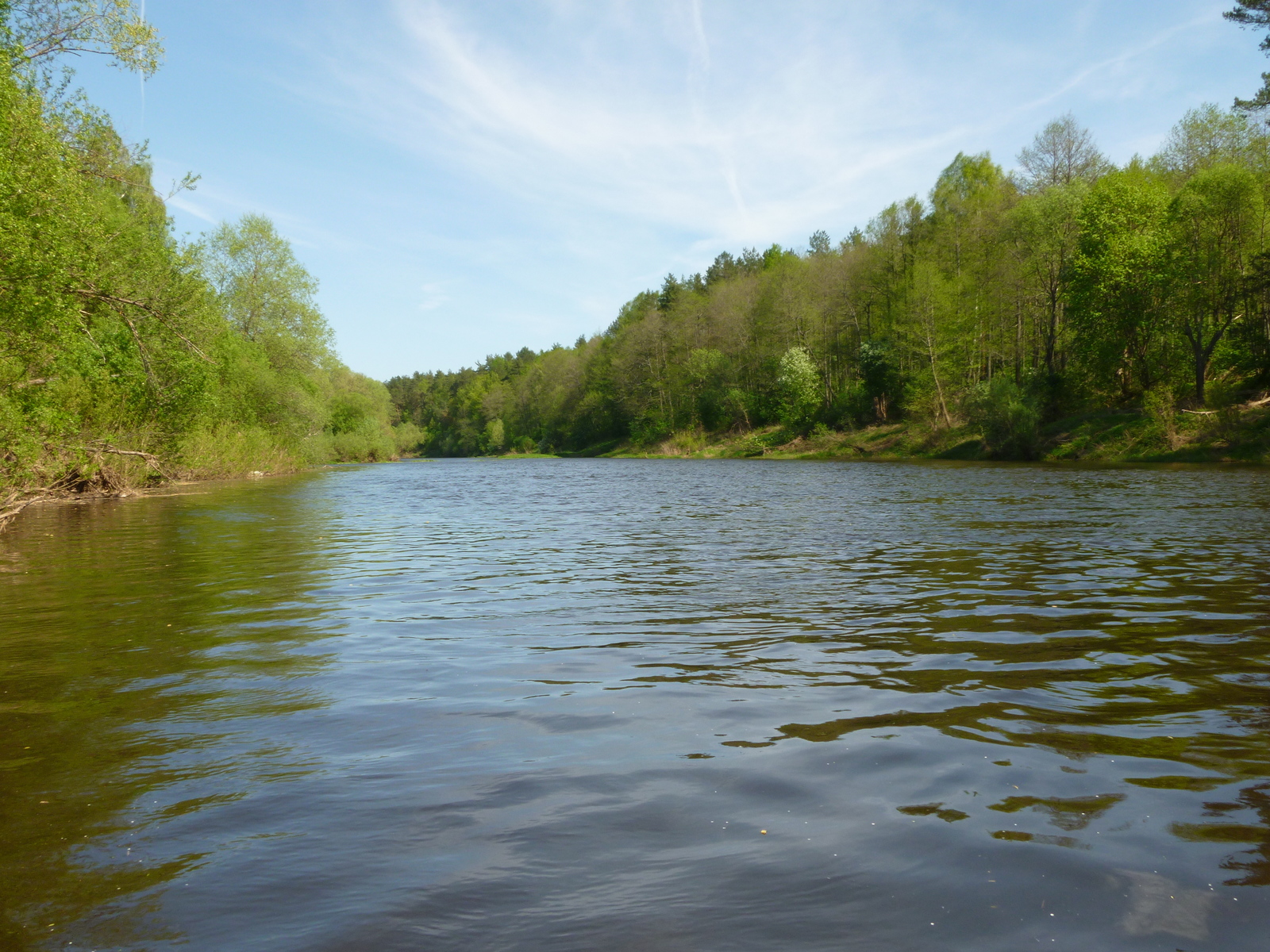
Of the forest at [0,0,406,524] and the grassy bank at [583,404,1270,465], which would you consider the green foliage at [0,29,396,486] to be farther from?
the grassy bank at [583,404,1270,465]

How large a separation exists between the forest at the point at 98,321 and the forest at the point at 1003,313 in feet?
134

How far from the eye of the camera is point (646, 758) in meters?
5.27

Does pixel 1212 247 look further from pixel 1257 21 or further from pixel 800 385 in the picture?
pixel 800 385

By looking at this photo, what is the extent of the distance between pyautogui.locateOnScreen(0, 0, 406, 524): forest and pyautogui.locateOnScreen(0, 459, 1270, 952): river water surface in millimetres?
7121

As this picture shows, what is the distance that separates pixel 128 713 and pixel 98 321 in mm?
25237

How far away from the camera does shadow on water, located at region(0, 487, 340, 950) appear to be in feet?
12.3

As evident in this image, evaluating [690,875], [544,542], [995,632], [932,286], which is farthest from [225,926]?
[932,286]

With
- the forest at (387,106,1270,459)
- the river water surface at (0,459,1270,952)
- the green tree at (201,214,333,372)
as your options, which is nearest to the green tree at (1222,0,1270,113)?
the forest at (387,106,1270,459)

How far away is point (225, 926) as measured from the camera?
344cm

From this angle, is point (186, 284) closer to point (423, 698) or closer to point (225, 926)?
point (423, 698)

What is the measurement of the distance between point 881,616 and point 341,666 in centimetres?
586

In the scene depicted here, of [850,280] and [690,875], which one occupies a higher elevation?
[850,280]

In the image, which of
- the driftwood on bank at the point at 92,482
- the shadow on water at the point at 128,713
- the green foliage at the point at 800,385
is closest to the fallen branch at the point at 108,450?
the driftwood on bank at the point at 92,482

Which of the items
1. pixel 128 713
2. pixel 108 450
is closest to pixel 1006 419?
pixel 108 450
